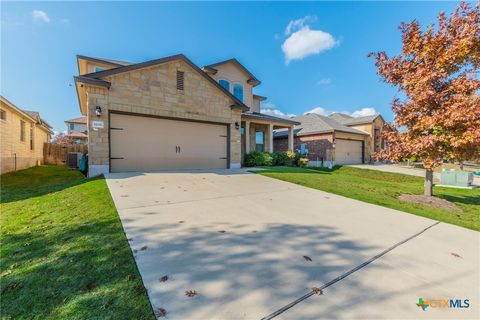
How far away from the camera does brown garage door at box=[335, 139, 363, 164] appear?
750 inches

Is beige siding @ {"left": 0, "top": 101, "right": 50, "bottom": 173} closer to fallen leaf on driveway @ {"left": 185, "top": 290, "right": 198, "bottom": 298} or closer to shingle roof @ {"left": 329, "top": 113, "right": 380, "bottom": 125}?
fallen leaf on driveway @ {"left": 185, "top": 290, "right": 198, "bottom": 298}

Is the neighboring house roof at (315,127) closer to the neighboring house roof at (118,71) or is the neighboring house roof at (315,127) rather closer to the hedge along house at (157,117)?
the hedge along house at (157,117)

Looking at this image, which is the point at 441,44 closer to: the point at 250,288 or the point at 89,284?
the point at 250,288

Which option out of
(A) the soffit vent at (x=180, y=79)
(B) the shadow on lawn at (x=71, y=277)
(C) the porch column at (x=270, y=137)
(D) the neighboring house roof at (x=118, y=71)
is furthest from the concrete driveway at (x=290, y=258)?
(C) the porch column at (x=270, y=137)

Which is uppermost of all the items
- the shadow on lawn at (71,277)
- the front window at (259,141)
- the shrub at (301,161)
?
the front window at (259,141)

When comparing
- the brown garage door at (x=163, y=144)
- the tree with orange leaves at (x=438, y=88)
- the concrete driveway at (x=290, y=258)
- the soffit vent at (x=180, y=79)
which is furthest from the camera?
the soffit vent at (x=180, y=79)

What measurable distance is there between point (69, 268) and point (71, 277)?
8.0 inches

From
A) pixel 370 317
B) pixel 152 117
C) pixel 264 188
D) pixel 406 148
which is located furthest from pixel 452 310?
pixel 152 117

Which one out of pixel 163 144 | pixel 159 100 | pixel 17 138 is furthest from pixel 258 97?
pixel 17 138

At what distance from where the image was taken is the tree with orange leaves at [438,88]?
5520 mm

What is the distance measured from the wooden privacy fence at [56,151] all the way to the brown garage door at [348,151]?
71.1 feet

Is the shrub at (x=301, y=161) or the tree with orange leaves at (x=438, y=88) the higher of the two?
the tree with orange leaves at (x=438, y=88)

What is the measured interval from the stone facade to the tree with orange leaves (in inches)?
273

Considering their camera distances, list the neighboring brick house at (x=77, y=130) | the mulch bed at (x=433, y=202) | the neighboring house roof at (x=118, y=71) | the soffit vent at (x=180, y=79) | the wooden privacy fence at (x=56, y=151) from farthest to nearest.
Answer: the neighboring brick house at (x=77, y=130), the wooden privacy fence at (x=56, y=151), the soffit vent at (x=180, y=79), the neighboring house roof at (x=118, y=71), the mulch bed at (x=433, y=202)
